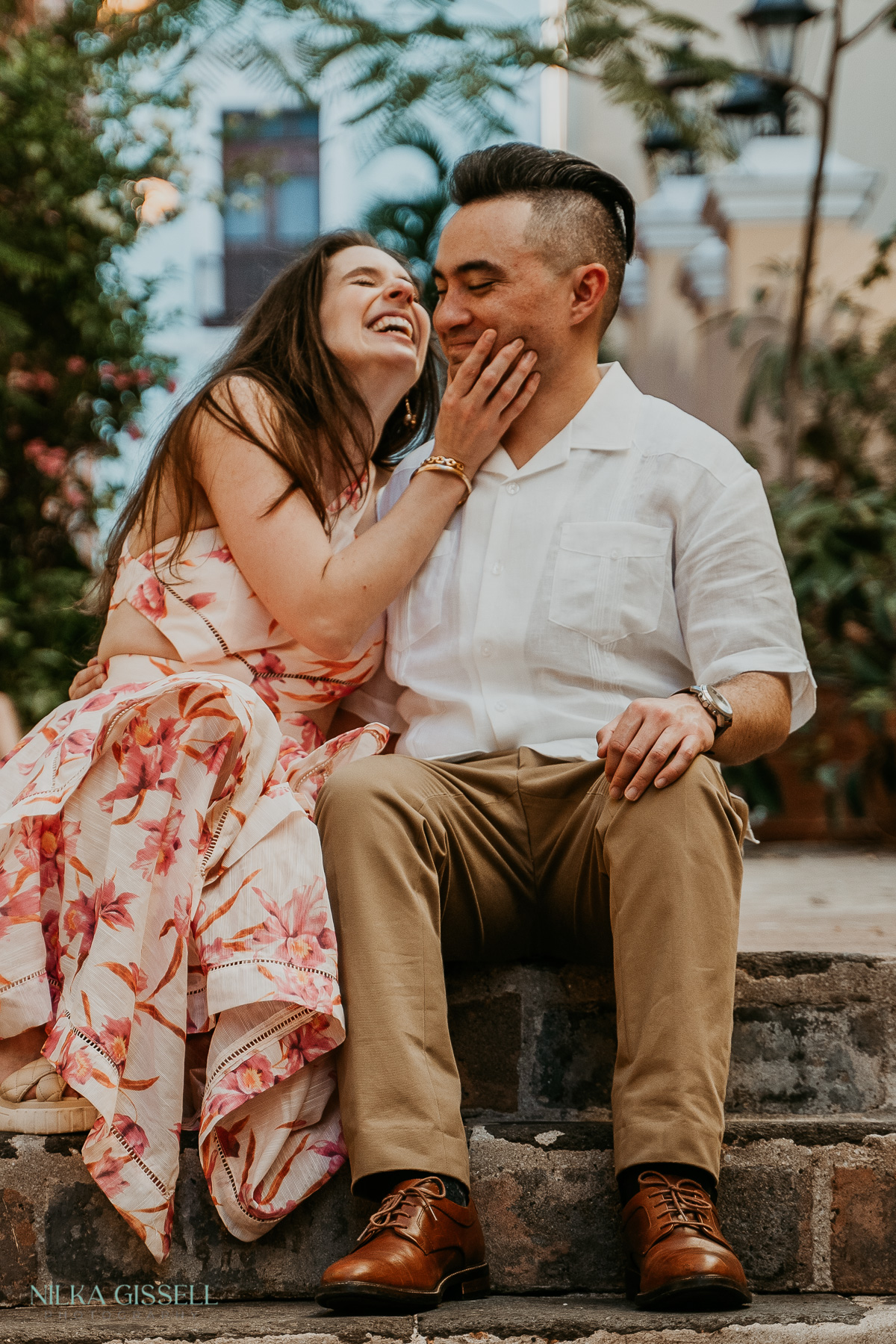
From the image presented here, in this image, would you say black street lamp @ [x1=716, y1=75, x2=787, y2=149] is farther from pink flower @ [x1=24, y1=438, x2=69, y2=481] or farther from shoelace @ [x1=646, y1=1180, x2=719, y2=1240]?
shoelace @ [x1=646, y1=1180, x2=719, y2=1240]

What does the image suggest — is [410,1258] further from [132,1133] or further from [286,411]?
[286,411]

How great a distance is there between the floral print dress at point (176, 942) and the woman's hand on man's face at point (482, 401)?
21.7 inches

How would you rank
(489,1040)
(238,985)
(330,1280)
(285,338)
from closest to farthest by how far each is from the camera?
(330,1280), (238,985), (489,1040), (285,338)

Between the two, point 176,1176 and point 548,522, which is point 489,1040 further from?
point 548,522

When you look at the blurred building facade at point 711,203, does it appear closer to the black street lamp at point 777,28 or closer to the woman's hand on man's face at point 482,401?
the black street lamp at point 777,28

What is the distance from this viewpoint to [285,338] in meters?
2.19

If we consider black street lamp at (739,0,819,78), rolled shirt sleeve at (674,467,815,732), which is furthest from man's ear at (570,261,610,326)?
black street lamp at (739,0,819,78)

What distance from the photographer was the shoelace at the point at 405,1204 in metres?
1.43

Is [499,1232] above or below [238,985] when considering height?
below

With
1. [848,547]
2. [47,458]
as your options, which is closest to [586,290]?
[848,547]

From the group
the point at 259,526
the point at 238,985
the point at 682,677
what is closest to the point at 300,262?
the point at 259,526

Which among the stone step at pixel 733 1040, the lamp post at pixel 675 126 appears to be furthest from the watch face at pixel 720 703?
the lamp post at pixel 675 126

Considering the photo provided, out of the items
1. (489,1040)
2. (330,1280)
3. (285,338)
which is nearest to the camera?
(330,1280)

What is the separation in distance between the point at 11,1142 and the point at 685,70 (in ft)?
14.8
